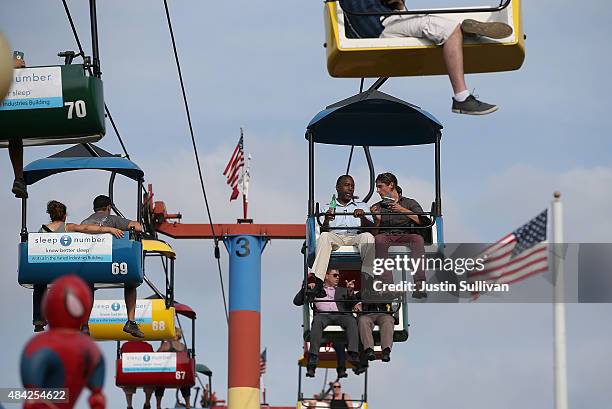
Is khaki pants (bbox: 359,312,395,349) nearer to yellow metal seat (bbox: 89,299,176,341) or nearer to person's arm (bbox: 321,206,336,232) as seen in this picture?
person's arm (bbox: 321,206,336,232)

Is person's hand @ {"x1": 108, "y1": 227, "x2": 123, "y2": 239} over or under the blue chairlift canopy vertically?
under

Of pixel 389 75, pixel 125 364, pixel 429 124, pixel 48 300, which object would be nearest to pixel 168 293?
pixel 125 364

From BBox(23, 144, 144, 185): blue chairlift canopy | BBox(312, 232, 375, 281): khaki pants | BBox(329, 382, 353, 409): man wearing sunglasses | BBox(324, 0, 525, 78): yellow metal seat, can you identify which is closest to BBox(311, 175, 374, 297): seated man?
BBox(312, 232, 375, 281): khaki pants

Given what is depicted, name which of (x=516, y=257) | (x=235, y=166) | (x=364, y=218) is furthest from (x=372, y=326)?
(x=235, y=166)

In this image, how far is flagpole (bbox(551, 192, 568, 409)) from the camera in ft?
39.6

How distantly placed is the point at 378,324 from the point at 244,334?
17.4 metres

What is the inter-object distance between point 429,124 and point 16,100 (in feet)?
15.8

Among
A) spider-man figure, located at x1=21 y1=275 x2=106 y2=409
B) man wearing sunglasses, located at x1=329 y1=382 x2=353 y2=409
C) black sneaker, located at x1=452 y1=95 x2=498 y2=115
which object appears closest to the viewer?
spider-man figure, located at x1=21 y1=275 x2=106 y2=409

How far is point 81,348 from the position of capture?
7.10m

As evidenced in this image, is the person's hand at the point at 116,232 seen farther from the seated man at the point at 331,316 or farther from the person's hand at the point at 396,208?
the person's hand at the point at 396,208

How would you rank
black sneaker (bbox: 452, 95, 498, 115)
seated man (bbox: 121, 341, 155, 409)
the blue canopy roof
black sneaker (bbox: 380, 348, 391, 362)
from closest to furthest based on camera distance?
black sneaker (bbox: 452, 95, 498, 115) < black sneaker (bbox: 380, 348, 391, 362) < the blue canopy roof < seated man (bbox: 121, 341, 155, 409)

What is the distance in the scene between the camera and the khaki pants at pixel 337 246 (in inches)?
603

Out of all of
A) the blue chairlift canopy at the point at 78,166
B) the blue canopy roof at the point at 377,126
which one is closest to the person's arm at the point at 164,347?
the blue chairlift canopy at the point at 78,166

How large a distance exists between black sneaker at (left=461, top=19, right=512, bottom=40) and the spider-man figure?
6033 mm
